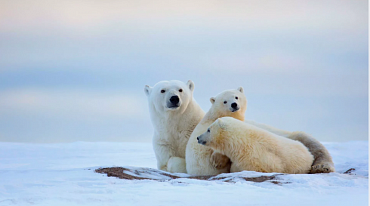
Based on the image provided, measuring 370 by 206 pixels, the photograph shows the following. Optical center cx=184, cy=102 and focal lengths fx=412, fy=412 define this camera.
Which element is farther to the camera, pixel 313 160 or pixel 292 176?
pixel 313 160

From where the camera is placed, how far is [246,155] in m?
5.65

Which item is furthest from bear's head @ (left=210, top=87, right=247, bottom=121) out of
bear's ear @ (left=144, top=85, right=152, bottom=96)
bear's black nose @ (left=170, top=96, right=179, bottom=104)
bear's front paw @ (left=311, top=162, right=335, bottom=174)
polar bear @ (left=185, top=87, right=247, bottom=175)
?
bear's front paw @ (left=311, top=162, right=335, bottom=174)

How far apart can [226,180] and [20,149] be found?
8.21 meters

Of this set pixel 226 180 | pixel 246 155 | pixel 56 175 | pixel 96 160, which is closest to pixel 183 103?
pixel 246 155

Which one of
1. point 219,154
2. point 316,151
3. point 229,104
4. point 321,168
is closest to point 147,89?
point 229,104

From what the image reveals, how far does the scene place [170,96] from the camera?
21.1 ft

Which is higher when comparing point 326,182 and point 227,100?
point 227,100

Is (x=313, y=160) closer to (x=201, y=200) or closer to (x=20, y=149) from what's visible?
(x=201, y=200)

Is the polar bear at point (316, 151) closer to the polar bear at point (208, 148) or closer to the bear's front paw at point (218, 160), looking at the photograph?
the polar bear at point (208, 148)

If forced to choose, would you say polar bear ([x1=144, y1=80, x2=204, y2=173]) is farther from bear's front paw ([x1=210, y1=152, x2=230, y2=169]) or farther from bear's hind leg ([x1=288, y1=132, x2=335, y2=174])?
bear's hind leg ([x1=288, y1=132, x2=335, y2=174])

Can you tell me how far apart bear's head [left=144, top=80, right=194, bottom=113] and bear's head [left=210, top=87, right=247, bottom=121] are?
49 centimetres

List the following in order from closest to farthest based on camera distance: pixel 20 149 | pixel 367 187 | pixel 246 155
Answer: pixel 367 187
pixel 246 155
pixel 20 149

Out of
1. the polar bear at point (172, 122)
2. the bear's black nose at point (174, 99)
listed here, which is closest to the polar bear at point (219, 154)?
the polar bear at point (172, 122)

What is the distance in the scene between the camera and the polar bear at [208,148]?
20.0 ft
